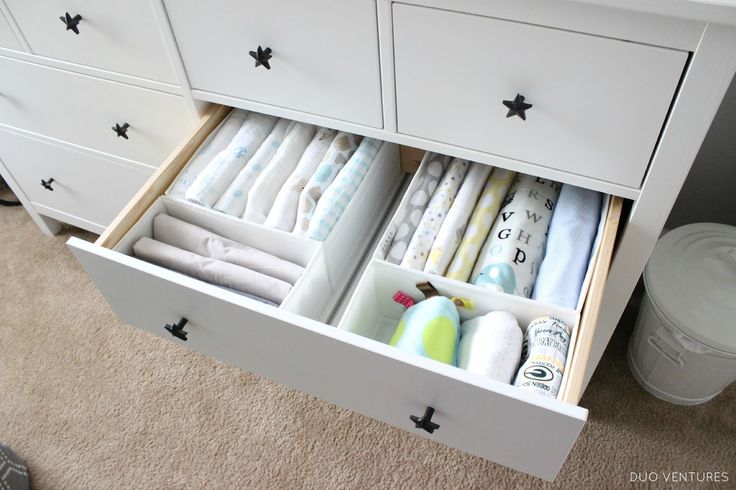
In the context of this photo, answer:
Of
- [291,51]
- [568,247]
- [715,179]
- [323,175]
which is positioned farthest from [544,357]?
[715,179]

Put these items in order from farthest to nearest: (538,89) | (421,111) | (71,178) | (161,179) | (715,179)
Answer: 1. (71,178)
2. (715,179)
3. (161,179)
4. (421,111)
5. (538,89)

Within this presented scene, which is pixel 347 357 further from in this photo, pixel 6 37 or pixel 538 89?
pixel 6 37

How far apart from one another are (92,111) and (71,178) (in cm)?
30

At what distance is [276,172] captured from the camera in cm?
98

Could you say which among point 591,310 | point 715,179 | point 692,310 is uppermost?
point 715,179

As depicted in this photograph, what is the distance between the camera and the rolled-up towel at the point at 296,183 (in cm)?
94

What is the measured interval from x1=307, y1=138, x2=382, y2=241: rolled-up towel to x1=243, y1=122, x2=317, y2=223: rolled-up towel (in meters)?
0.09

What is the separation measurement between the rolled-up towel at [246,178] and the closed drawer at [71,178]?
1.26ft

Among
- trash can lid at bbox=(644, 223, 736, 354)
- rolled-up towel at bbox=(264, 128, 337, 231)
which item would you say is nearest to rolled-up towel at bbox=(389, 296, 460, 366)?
rolled-up towel at bbox=(264, 128, 337, 231)

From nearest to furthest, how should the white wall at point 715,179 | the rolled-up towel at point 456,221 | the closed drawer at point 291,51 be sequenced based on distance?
the closed drawer at point 291,51 < the rolled-up towel at point 456,221 < the white wall at point 715,179

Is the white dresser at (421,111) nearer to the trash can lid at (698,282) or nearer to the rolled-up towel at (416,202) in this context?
the rolled-up towel at (416,202)

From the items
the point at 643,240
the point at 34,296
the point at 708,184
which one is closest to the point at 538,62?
the point at 643,240

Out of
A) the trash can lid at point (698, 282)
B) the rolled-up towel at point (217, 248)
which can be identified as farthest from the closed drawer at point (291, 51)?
the trash can lid at point (698, 282)

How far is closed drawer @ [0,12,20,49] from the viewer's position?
1.09m
